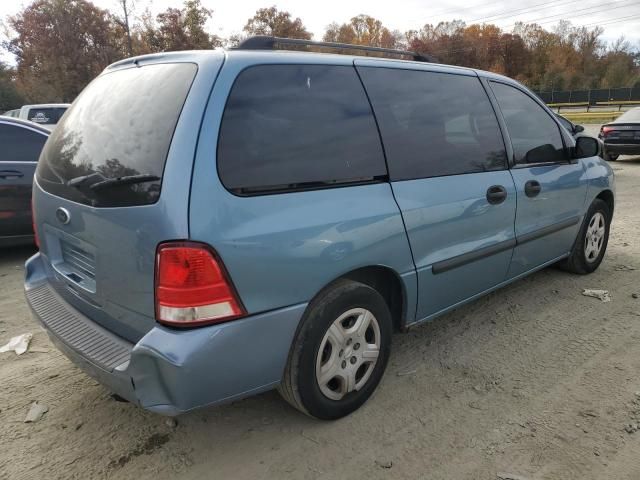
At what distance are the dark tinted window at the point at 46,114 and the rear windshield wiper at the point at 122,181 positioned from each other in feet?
39.8

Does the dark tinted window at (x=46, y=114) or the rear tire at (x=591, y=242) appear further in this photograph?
the dark tinted window at (x=46, y=114)

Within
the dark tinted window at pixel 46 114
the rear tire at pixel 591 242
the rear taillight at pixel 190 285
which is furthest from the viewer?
the dark tinted window at pixel 46 114

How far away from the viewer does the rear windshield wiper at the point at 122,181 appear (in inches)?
77.5

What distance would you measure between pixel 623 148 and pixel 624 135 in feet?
1.01

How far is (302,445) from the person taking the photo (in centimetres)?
237

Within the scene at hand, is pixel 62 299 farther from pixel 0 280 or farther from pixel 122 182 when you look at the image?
pixel 0 280

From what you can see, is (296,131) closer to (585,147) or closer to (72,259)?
(72,259)

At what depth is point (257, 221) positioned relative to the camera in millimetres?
2010

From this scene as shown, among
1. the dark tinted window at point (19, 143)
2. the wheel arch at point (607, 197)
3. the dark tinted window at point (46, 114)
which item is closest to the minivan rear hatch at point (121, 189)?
the dark tinted window at point (19, 143)

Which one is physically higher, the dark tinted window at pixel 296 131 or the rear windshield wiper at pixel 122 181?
the dark tinted window at pixel 296 131

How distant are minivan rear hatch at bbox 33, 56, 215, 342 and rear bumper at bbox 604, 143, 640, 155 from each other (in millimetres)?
12492

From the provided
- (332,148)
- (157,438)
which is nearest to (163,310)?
(157,438)

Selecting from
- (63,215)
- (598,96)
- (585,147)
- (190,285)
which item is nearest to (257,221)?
(190,285)

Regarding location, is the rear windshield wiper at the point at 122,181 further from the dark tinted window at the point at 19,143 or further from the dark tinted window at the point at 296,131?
the dark tinted window at the point at 19,143
